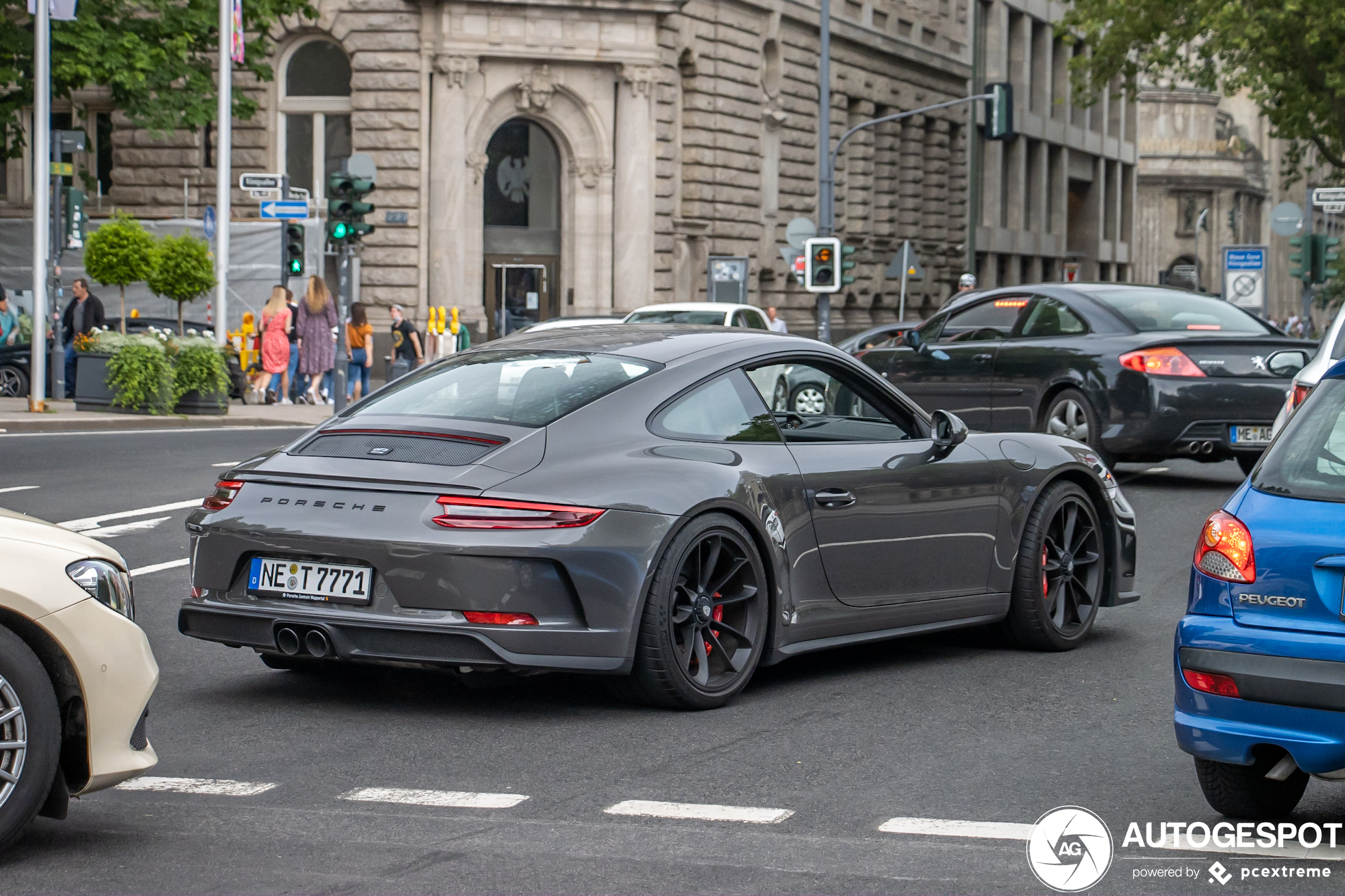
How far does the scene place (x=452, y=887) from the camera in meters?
4.41

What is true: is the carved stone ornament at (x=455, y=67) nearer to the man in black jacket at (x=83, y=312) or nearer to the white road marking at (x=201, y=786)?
the man in black jacket at (x=83, y=312)

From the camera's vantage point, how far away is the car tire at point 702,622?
20.9ft

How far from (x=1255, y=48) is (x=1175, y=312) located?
957 inches

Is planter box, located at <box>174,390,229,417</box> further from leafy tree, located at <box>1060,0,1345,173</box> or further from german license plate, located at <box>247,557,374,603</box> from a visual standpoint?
leafy tree, located at <box>1060,0,1345,173</box>

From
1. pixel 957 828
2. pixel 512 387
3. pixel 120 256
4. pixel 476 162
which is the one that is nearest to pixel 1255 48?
pixel 476 162

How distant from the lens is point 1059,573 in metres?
8.08

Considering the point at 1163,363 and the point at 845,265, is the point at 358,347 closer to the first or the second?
the point at 845,265

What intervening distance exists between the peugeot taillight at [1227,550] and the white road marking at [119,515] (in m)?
8.11

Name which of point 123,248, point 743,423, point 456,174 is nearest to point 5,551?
point 743,423

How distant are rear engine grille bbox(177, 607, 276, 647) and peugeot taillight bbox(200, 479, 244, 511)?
360 mm

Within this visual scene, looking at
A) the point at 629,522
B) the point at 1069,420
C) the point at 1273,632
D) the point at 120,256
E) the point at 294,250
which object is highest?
the point at 294,250

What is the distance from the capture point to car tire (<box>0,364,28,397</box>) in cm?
2716

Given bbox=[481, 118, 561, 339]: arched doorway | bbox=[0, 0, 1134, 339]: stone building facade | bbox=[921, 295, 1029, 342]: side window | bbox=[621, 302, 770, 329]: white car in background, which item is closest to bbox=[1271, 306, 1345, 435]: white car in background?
bbox=[921, 295, 1029, 342]: side window

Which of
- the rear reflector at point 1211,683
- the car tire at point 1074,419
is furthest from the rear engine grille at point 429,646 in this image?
the car tire at point 1074,419
